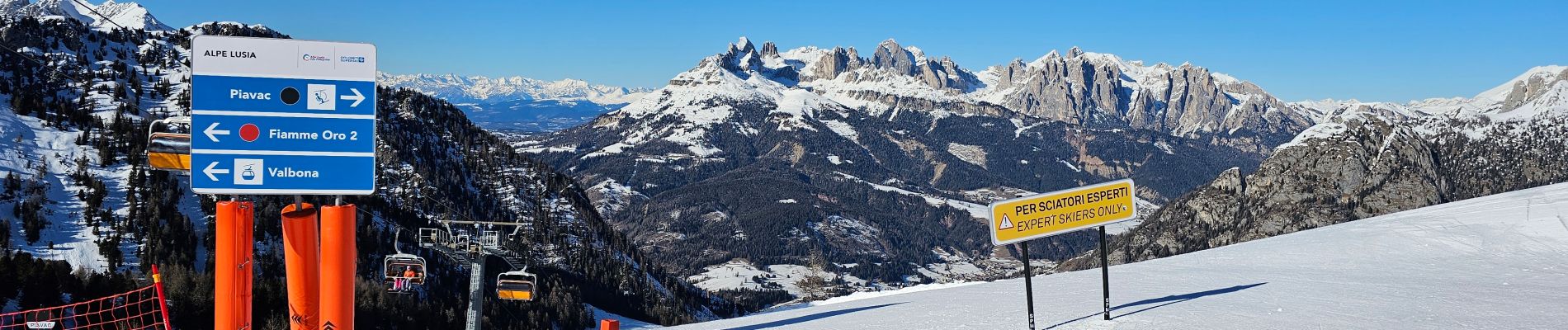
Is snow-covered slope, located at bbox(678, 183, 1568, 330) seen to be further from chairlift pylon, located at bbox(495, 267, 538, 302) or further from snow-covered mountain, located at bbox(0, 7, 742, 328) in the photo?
snow-covered mountain, located at bbox(0, 7, 742, 328)

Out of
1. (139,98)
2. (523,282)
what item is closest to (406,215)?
(139,98)

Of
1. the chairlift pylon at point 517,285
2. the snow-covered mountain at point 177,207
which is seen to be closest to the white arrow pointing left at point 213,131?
the chairlift pylon at point 517,285

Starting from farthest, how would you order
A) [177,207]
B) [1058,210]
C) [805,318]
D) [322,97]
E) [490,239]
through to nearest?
[177,207] → [805,318] → [490,239] → [1058,210] → [322,97]

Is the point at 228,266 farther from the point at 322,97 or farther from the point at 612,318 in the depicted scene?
the point at 612,318

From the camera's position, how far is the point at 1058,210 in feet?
59.2

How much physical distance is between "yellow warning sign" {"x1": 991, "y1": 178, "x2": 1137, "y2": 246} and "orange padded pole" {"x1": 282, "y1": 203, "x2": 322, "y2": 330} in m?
13.2

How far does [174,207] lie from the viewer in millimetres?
92438

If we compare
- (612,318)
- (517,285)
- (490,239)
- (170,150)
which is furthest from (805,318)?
(612,318)

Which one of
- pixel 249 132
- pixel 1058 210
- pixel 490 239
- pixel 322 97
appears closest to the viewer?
pixel 249 132

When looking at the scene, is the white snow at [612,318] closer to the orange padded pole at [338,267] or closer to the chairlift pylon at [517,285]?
the chairlift pylon at [517,285]

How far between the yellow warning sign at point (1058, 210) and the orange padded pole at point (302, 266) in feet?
43.3

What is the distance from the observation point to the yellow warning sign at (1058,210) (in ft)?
58.9

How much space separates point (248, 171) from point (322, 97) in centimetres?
75

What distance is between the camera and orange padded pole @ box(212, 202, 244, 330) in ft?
22.1
